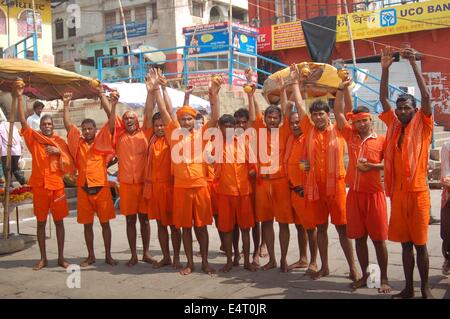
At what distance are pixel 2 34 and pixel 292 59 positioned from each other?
12.6m

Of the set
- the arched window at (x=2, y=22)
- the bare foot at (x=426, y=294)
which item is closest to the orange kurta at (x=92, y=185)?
the bare foot at (x=426, y=294)

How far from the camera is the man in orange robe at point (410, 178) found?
399cm

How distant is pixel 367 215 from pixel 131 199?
267cm

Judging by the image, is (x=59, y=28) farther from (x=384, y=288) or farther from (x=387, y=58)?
(x=384, y=288)

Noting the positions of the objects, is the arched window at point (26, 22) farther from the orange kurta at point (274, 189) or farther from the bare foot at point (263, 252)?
the orange kurta at point (274, 189)

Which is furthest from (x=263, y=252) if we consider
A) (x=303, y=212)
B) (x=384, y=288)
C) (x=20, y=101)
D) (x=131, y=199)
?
(x=20, y=101)

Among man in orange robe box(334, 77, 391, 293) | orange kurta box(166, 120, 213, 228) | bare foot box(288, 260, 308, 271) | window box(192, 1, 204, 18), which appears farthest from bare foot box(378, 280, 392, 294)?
window box(192, 1, 204, 18)

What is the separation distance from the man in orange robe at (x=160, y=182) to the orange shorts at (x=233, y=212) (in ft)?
1.85

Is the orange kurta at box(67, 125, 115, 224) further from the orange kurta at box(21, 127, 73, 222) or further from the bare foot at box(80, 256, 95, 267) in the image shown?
the bare foot at box(80, 256, 95, 267)

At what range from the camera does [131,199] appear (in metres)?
5.55
